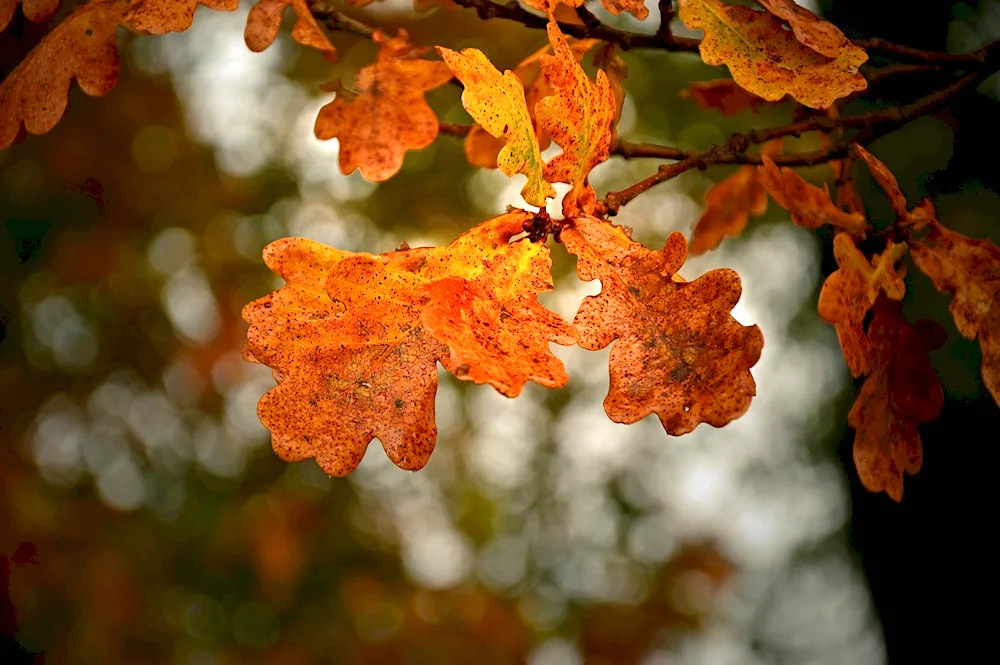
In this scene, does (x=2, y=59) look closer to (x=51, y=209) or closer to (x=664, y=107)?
(x=51, y=209)

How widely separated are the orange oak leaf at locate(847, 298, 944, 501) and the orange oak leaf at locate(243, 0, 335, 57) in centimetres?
67

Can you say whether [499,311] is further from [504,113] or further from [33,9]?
[33,9]

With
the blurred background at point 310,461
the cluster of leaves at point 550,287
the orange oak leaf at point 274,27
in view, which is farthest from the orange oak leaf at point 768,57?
the blurred background at point 310,461

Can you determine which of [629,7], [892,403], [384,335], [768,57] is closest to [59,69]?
[384,335]

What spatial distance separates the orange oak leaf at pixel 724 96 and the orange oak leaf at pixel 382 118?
0.52 meters

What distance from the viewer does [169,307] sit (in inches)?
177

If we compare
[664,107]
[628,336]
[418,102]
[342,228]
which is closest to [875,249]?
[628,336]

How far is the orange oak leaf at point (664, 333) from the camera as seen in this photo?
0.64 metres

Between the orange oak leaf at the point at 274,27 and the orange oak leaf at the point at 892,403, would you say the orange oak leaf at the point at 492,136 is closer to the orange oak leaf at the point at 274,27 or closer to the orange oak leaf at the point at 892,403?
the orange oak leaf at the point at 274,27

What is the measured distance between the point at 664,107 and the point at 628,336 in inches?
139

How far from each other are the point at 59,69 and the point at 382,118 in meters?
0.39

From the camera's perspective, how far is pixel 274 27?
0.87 meters

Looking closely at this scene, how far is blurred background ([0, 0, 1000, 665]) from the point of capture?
3.99 m

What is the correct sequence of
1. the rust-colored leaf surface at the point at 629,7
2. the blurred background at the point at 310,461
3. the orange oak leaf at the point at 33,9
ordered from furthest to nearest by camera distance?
the blurred background at the point at 310,461 → the orange oak leaf at the point at 33,9 → the rust-colored leaf surface at the point at 629,7
